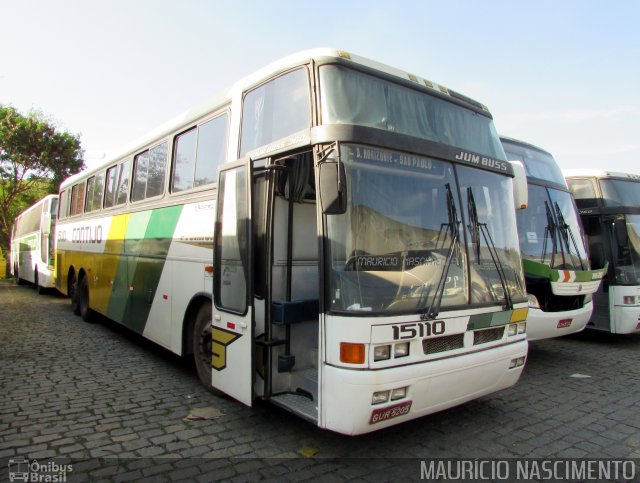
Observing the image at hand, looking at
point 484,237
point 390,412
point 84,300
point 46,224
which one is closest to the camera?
point 390,412

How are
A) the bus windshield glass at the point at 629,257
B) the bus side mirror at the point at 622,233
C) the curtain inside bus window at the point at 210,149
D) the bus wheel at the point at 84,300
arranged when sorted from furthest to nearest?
the bus wheel at the point at 84,300
the bus side mirror at the point at 622,233
the bus windshield glass at the point at 629,257
the curtain inside bus window at the point at 210,149

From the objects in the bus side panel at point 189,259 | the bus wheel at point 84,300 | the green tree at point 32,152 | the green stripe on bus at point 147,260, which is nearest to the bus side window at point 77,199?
the bus wheel at point 84,300

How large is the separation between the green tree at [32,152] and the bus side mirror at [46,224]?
8.97 meters

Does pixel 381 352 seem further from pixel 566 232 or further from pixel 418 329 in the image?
pixel 566 232

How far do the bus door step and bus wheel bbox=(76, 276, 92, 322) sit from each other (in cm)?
737

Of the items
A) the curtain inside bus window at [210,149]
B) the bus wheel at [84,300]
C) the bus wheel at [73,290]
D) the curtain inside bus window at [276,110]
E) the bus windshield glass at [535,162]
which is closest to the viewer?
the curtain inside bus window at [276,110]

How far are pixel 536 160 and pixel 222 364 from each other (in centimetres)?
638

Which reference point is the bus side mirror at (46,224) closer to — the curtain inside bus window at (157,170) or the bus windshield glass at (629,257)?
the curtain inside bus window at (157,170)

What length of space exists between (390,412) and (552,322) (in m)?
4.19

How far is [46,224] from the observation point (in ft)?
50.9

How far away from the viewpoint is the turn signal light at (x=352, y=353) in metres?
3.40

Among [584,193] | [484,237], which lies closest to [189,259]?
[484,237]

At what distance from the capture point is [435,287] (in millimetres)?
3812

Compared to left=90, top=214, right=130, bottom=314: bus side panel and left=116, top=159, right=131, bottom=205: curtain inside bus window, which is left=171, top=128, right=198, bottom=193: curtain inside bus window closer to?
left=90, top=214, right=130, bottom=314: bus side panel
